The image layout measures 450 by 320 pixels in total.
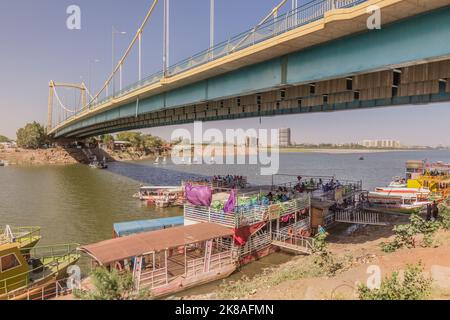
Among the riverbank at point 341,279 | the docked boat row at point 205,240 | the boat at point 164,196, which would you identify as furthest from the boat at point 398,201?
the boat at point 164,196

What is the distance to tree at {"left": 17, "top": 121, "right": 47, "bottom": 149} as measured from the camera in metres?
101

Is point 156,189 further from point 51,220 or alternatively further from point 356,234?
point 356,234

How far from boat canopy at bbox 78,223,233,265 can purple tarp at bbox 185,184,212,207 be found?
168cm

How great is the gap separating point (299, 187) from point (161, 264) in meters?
17.1

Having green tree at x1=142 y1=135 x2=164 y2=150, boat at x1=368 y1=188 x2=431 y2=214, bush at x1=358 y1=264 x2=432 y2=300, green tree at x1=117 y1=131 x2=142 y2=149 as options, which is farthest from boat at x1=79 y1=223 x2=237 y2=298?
green tree at x1=142 y1=135 x2=164 y2=150

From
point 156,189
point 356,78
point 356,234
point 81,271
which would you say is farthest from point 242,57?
point 156,189

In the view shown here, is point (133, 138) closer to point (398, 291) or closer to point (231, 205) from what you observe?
point (231, 205)

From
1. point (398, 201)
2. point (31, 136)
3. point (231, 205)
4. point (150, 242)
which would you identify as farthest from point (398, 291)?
point (31, 136)

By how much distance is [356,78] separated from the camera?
16.3 meters

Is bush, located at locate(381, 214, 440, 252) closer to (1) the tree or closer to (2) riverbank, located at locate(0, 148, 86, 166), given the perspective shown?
(2) riverbank, located at locate(0, 148, 86, 166)

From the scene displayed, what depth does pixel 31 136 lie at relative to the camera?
100m

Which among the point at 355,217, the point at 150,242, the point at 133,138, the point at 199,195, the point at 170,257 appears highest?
Result: the point at 133,138

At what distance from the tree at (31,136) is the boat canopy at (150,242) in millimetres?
102461

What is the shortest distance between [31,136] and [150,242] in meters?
104
